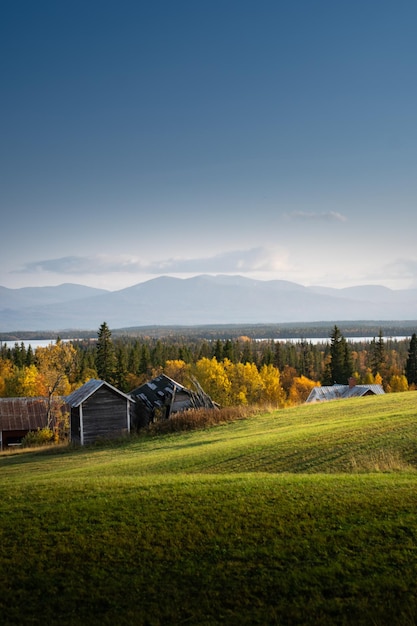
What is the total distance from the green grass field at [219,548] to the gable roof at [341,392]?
5218 centimetres

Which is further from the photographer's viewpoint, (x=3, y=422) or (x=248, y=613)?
(x=3, y=422)

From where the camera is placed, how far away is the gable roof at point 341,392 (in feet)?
216

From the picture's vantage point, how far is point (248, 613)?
271 inches

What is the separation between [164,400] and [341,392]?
111 ft

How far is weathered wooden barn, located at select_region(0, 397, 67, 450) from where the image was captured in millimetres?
53344

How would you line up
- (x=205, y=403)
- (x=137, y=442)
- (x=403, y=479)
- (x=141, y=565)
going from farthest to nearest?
(x=205, y=403) → (x=137, y=442) → (x=403, y=479) → (x=141, y=565)

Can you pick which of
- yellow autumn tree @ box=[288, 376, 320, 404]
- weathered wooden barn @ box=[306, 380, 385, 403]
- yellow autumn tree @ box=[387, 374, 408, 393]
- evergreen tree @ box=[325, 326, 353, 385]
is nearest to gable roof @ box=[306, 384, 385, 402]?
weathered wooden barn @ box=[306, 380, 385, 403]

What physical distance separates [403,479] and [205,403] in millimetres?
Result: 29228

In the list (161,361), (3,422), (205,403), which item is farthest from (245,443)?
(161,361)

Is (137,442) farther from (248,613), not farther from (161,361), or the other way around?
(161,361)

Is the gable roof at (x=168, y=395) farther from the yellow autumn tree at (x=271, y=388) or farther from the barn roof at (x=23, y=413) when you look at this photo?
the yellow autumn tree at (x=271, y=388)

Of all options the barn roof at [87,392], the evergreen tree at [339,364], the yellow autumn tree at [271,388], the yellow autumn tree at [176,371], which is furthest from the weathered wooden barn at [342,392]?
the yellow autumn tree at [176,371]

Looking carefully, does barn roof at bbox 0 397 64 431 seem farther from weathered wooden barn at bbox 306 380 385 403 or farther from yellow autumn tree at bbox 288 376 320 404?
yellow autumn tree at bbox 288 376 320 404

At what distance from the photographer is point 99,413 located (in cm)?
4156
